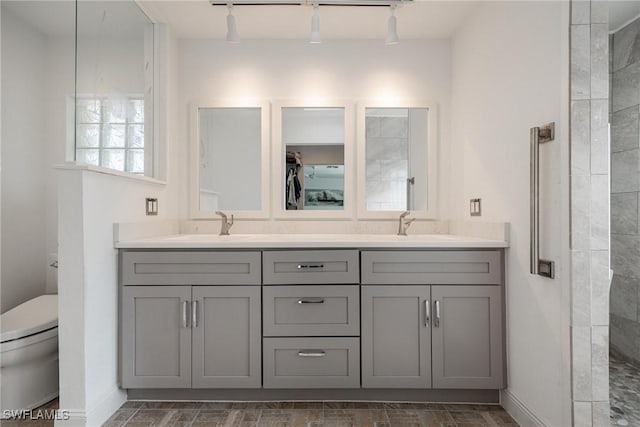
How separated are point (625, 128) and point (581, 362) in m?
1.33

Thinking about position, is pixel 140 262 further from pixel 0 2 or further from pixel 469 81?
pixel 469 81

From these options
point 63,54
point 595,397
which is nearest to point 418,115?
point 595,397

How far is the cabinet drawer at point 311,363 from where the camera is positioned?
6.60 feet

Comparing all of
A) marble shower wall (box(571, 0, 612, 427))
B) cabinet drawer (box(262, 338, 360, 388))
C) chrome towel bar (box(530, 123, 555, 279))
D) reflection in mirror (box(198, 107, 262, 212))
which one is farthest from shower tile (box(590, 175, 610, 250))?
reflection in mirror (box(198, 107, 262, 212))

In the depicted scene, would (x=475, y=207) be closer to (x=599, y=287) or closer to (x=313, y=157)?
(x=599, y=287)

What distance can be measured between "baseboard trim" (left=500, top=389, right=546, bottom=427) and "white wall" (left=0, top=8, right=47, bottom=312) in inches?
118

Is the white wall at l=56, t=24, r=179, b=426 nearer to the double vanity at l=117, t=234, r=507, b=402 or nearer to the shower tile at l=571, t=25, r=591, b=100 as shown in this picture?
the double vanity at l=117, t=234, r=507, b=402

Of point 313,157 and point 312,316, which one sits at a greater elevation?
point 313,157

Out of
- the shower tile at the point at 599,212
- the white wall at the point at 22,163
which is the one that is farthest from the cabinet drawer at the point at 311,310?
the white wall at the point at 22,163

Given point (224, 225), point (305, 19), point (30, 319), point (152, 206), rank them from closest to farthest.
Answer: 1. point (30, 319)
2. point (152, 206)
3. point (305, 19)
4. point (224, 225)

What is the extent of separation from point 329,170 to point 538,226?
1.43 metres

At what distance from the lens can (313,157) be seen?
2.72 meters

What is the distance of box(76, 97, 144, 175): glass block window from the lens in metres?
2.10

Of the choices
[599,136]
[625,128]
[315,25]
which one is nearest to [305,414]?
[599,136]
